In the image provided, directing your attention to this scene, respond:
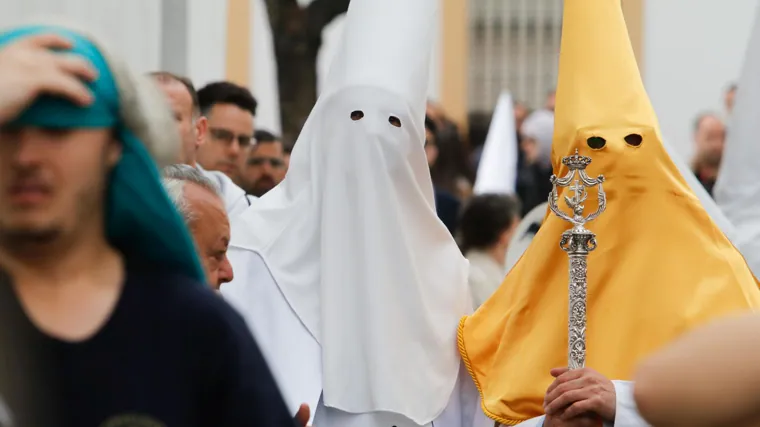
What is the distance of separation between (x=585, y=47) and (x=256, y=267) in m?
1.20

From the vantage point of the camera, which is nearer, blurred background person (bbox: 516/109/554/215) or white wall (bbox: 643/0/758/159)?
blurred background person (bbox: 516/109/554/215)

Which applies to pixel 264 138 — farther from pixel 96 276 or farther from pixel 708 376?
pixel 708 376

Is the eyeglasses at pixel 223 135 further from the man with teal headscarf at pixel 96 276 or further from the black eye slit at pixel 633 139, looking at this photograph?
the man with teal headscarf at pixel 96 276

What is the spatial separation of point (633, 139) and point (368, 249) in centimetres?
85

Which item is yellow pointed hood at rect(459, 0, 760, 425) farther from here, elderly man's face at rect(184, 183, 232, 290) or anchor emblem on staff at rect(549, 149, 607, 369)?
elderly man's face at rect(184, 183, 232, 290)

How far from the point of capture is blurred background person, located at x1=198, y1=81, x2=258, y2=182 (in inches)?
252

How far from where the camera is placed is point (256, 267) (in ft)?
15.3

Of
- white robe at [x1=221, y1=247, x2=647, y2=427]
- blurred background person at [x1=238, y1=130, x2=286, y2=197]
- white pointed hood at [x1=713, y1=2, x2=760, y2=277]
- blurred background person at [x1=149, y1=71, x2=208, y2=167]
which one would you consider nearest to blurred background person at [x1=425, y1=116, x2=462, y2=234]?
blurred background person at [x1=238, y1=130, x2=286, y2=197]

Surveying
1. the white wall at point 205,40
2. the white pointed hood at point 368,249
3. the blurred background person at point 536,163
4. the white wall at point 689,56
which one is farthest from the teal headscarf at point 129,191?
the white wall at point 689,56

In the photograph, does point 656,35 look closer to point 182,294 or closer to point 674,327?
point 674,327

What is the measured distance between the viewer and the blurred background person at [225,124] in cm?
639

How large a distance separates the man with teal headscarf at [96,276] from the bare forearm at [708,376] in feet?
2.31

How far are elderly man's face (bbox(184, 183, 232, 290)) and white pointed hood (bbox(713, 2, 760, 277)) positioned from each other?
3050 millimetres

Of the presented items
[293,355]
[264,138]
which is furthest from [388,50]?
[264,138]
